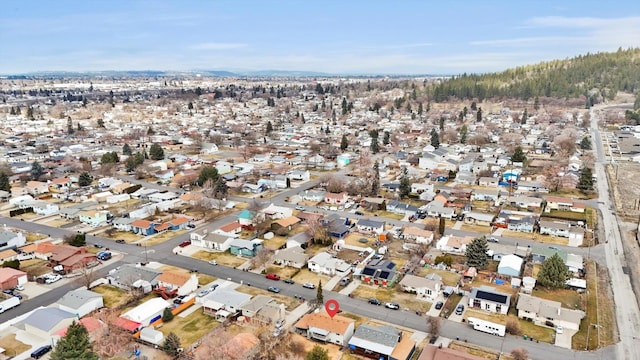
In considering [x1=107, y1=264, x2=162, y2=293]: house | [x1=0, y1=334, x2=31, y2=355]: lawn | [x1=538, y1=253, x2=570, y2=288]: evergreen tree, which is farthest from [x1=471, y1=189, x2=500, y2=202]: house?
[x1=0, y1=334, x2=31, y2=355]: lawn

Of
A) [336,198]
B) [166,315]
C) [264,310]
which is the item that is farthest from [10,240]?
[336,198]

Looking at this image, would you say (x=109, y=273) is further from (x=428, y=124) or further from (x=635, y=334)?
(x=428, y=124)

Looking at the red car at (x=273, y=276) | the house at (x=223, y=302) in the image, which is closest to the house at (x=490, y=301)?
the red car at (x=273, y=276)

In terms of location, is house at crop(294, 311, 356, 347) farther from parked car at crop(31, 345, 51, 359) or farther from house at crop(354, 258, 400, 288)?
parked car at crop(31, 345, 51, 359)

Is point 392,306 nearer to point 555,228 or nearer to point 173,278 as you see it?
point 173,278

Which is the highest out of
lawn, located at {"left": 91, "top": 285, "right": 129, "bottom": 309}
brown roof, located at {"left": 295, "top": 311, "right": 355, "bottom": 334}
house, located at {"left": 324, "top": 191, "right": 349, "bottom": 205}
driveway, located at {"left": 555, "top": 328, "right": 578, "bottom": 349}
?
house, located at {"left": 324, "top": 191, "right": 349, "bottom": 205}

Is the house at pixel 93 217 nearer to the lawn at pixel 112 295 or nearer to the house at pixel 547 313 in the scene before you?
the lawn at pixel 112 295

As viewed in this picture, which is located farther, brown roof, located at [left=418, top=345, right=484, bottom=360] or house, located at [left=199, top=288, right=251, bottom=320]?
house, located at [left=199, top=288, right=251, bottom=320]
